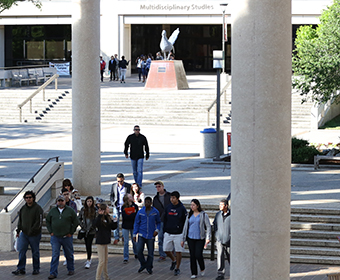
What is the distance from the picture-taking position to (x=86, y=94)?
620 inches

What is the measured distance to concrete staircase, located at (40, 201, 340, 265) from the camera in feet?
41.7

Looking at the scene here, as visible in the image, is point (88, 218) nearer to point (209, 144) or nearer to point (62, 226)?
point (62, 226)

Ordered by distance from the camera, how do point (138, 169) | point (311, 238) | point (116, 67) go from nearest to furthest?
point (311, 238) < point (138, 169) < point (116, 67)

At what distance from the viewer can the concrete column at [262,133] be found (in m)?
6.42

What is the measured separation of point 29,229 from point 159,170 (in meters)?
7.79

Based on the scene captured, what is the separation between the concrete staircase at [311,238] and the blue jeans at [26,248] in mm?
1780

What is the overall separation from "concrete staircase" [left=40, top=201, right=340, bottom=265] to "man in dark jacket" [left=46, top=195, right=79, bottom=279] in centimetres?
169

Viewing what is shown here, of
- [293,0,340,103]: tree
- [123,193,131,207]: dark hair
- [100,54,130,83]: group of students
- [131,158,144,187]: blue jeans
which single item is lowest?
[123,193,131,207]: dark hair

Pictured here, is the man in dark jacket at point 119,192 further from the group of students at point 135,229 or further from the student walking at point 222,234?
the student walking at point 222,234

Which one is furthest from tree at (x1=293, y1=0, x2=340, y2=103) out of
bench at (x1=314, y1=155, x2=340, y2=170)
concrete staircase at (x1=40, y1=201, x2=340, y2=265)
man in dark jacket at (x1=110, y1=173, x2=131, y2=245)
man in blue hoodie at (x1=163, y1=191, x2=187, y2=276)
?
man in blue hoodie at (x1=163, y1=191, x2=187, y2=276)

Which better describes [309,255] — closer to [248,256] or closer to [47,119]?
[248,256]

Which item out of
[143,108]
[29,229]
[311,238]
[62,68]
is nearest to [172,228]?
[29,229]

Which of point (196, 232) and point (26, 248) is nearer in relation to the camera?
point (196, 232)

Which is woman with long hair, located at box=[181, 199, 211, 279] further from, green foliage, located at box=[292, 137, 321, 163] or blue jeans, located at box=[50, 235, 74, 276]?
green foliage, located at box=[292, 137, 321, 163]
